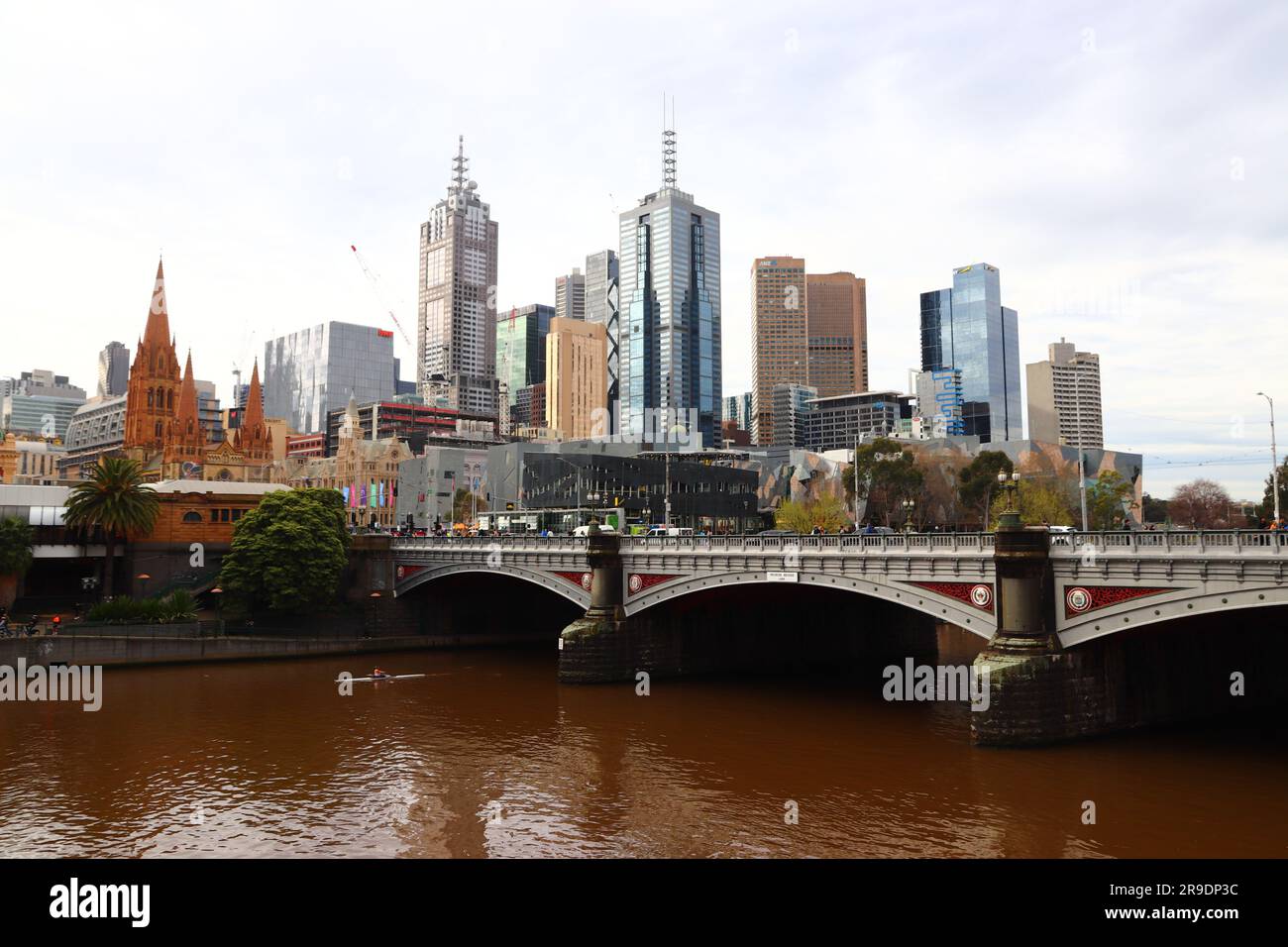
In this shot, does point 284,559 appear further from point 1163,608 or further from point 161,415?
point 161,415

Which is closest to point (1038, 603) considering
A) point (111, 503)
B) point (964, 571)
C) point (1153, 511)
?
point (964, 571)

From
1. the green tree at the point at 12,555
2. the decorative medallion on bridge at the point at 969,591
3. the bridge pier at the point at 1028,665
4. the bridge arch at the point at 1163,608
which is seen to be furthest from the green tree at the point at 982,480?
the green tree at the point at 12,555

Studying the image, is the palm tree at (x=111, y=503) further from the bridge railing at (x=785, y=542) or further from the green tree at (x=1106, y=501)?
the green tree at (x=1106, y=501)

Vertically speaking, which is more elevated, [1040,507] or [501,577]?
[1040,507]

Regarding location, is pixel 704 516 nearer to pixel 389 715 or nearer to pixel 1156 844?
pixel 389 715

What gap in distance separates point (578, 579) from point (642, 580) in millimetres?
5276

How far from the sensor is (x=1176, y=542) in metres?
31.1

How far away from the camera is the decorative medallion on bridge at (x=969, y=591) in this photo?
3600cm

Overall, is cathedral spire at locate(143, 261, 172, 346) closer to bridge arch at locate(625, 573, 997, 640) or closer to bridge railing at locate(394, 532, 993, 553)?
bridge railing at locate(394, 532, 993, 553)

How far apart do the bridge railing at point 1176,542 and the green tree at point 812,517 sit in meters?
68.3
